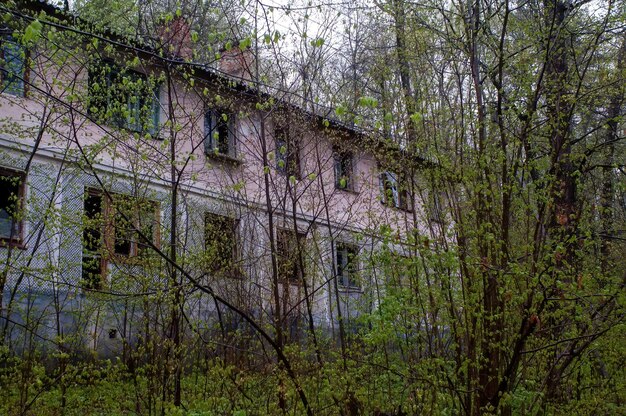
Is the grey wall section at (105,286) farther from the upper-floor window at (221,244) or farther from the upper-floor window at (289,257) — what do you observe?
the upper-floor window at (289,257)

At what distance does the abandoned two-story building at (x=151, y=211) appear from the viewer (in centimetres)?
687

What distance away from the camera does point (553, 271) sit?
5406 mm

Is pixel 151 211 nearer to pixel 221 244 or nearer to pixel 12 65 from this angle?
pixel 221 244

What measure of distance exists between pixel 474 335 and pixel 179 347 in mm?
3309

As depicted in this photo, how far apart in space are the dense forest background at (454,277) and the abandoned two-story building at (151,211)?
20cm

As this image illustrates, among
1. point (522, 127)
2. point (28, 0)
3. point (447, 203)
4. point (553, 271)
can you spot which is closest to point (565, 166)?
point (522, 127)

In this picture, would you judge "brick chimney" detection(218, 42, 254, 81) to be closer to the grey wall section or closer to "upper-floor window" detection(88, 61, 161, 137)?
"upper-floor window" detection(88, 61, 161, 137)

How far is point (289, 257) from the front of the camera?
372 inches

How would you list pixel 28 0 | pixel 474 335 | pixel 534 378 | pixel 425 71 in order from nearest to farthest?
1. pixel 474 335
2. pixel 534 378
3. pixel 425 71
4. pixel 28 0

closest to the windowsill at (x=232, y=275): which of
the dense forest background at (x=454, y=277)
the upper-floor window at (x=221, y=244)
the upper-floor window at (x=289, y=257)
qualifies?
the upper-floor window at (x=221, y=244)

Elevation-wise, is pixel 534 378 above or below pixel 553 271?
below

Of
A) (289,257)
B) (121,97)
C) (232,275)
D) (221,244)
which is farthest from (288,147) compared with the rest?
(121,97)

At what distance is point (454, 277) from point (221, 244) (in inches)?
173

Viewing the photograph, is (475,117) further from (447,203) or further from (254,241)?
(254,241)
